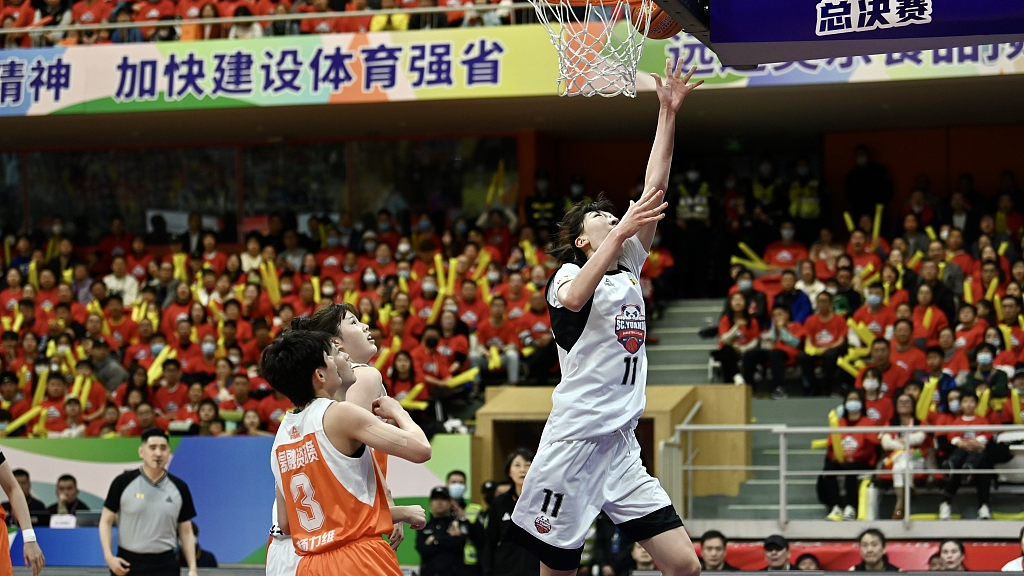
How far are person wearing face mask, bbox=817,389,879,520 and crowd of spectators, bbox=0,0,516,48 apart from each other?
6985mm

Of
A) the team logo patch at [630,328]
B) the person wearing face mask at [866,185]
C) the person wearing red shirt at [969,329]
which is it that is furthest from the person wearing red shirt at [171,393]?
the team logo patch at [630,328]

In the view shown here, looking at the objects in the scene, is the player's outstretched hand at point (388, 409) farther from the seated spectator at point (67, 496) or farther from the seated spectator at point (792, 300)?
A: the seated spectator at point (792, 300)

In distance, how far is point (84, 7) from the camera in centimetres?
1906

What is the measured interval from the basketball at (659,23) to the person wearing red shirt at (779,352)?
26.7ft

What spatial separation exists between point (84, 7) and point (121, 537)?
11834 millimetres

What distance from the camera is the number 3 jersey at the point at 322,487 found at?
195 inches

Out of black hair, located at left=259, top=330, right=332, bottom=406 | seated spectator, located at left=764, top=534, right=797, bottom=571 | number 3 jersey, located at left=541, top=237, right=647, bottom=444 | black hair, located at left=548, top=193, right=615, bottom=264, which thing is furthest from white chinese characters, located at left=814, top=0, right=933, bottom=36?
seated spectator, located at left=764, top=534, right=797, bottom=571

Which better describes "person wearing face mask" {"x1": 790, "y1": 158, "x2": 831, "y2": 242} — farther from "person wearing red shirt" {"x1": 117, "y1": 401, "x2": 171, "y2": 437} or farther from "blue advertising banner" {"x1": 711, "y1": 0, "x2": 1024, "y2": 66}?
"blue advertising banner" {"x1": 711, "y1": 0, "x2": 1024, "y2": 66}

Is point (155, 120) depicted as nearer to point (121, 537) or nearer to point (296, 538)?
point (121, 537)

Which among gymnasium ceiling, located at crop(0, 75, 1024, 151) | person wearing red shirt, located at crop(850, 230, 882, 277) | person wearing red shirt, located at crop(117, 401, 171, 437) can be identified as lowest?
person wearing red shirt, located at crop(117, 401, 171, 437)

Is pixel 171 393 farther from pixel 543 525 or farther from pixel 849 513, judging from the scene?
pixel 543 525

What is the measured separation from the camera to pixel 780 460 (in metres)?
13.2

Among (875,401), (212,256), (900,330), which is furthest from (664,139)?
(212,256)

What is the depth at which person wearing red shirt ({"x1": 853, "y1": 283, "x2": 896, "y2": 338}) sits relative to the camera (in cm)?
1444
